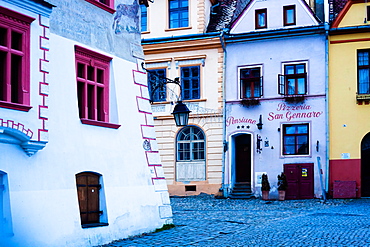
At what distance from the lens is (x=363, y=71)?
1025 inches

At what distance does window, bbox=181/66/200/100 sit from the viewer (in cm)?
2845

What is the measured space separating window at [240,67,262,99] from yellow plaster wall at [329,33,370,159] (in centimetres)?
343

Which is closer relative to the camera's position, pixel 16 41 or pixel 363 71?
pixel 16 41

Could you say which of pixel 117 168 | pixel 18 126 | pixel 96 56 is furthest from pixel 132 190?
pixel 18 126

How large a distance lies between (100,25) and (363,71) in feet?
55.1

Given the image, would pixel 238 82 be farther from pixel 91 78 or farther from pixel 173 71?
pixel 91 78

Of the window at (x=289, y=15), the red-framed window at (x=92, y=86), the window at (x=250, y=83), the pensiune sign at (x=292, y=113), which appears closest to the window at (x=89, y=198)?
the red-framed window at (x=92, y=86)

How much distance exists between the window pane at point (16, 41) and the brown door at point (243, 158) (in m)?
18.9

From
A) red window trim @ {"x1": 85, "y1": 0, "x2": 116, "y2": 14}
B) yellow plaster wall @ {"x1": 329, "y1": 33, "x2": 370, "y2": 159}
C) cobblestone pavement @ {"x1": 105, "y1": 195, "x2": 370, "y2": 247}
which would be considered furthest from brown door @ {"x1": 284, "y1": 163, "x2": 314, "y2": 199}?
red window trim @ {"x1": 85, "y1": 0, "x2": 116, "y2": 14}

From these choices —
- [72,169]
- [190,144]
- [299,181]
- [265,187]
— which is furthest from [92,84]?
[190,144]

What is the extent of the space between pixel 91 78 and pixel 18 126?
3.07 meters

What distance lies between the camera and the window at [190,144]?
2828cm

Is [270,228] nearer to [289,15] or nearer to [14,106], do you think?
[14,106]

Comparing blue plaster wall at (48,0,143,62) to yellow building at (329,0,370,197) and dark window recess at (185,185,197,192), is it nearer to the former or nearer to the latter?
yellow building at (329,0,370,197)
